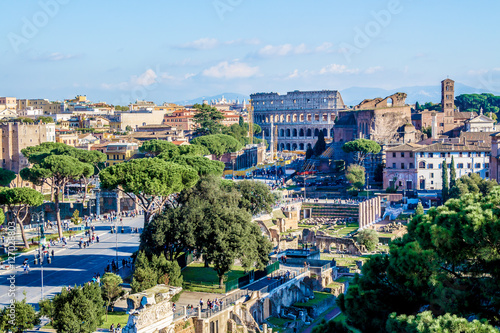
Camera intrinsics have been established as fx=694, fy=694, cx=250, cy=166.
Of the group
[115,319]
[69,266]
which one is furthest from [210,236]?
[69,266]

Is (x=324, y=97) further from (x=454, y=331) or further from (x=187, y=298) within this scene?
(x=454, y=331)

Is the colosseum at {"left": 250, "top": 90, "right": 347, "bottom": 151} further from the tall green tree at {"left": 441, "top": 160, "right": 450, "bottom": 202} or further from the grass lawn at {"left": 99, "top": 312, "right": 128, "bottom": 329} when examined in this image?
the grass lawn at {"left": 99, "top": 312, "right": 128, "bottom": 329}

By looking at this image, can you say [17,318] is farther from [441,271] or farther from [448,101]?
[448,101]

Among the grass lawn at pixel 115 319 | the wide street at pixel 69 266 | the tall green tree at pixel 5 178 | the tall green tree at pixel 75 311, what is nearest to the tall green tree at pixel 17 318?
the tall green tree at pixel 75 311

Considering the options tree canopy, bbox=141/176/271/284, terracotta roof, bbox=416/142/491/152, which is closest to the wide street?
tree canopy, bbox=141/176/271/284

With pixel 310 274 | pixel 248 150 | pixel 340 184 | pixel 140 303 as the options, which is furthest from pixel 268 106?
pixel 140 303

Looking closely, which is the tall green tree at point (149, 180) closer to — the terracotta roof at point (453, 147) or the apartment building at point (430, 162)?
the apartment building at point (430, 162)

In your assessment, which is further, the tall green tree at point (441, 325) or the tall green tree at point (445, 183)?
the tall green tree at point (445, 183)
